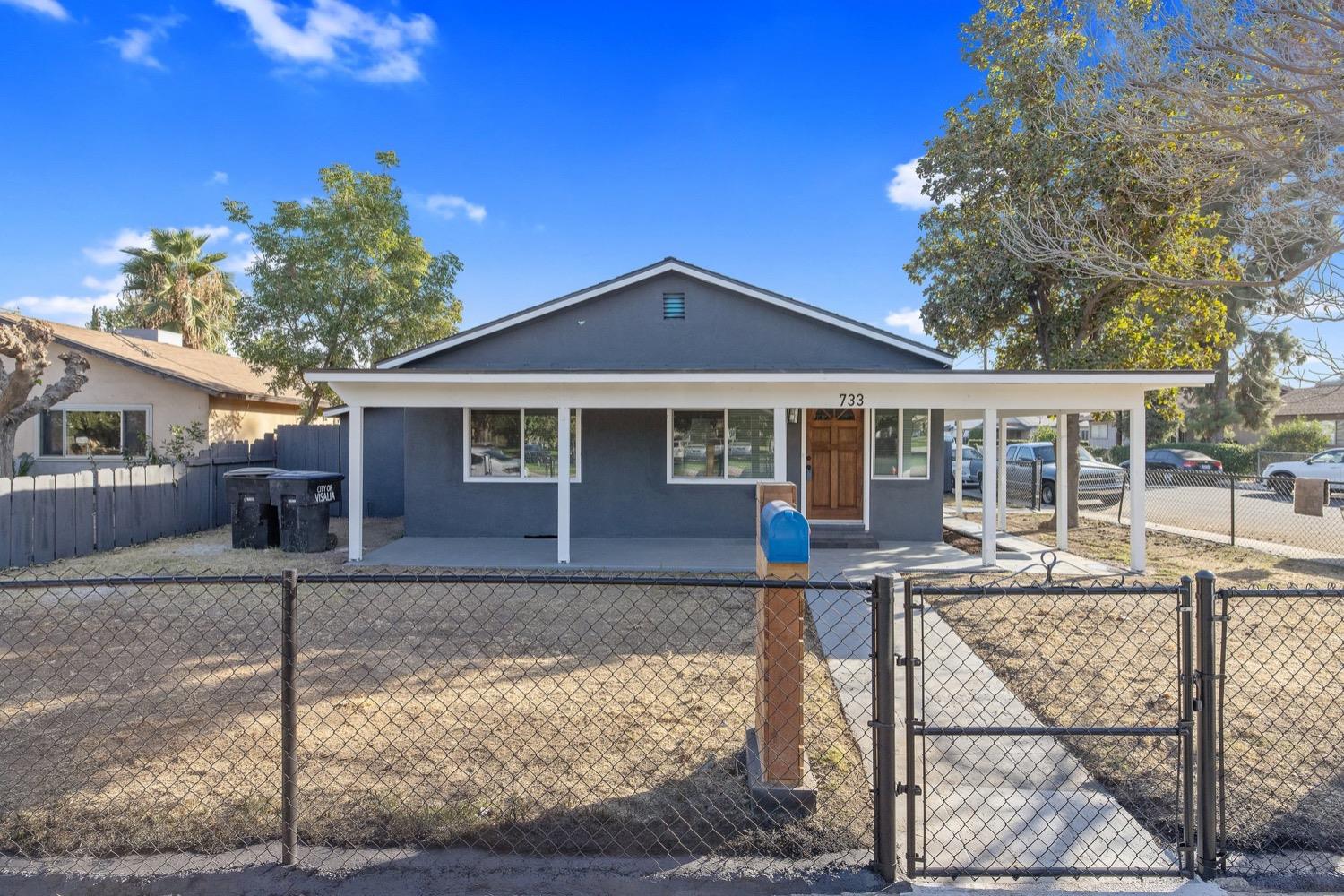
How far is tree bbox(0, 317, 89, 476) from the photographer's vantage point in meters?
11.1

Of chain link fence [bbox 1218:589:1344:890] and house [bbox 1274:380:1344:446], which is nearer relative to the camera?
chain link fence [bbox 1218:589:1344:890]

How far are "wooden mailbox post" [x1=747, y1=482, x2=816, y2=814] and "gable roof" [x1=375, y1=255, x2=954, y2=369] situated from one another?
9.63 meters

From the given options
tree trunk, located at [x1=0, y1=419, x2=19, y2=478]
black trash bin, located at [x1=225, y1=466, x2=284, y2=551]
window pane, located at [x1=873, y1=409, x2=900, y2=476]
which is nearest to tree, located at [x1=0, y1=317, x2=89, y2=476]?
tree trunk, located at [x1=0, y1=419, x2=19, y2=478]

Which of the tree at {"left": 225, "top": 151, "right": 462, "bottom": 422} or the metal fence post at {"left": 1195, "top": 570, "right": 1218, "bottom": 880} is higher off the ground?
the tree at {"left": 225, "top": 151, "right": 462, "bottom": 422}

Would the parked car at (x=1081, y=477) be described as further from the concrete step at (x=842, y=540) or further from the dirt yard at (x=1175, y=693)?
the dirt yard at (x=1175, y=693)

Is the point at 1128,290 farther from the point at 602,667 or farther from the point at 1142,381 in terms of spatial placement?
the point at 602,667

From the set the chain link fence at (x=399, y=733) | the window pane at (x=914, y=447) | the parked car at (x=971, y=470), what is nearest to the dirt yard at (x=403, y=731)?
the chain link fence at (x=399, y=733)

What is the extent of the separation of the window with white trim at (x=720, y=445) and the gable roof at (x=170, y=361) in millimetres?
10396

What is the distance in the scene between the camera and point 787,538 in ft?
10.7

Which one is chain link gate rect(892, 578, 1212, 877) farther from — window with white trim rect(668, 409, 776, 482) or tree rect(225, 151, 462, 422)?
tree rect(225, 151, 462, 422)

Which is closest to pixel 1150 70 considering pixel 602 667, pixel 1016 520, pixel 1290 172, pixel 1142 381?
pixel 1290 172

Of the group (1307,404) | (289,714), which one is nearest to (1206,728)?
(289,714)

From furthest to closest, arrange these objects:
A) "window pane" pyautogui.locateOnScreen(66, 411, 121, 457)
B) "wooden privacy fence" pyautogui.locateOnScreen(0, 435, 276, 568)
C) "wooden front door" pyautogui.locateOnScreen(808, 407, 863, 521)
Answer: "window pane" pyautogui.locateOnScreen(66, 411, 121, 457) < "wooden front door" pyautogui.locateOnScreen(808, 407, 863, 521) < "wooden privacy fence" pyautogui.locateOnScreen(0, 435, 276, 568)

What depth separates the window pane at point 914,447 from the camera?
12633mm
